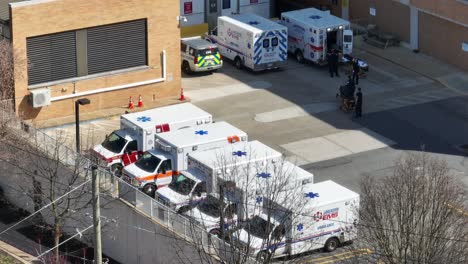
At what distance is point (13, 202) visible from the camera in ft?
151

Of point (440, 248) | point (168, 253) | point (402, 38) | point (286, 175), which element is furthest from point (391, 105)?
point (440, 248)

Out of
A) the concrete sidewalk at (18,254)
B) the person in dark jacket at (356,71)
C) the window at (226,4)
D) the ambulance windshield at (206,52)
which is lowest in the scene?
the concrete sidewalk at (18,254)

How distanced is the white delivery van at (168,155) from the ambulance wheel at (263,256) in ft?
28.6

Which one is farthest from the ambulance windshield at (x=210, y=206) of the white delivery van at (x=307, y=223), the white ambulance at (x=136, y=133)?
the white ambulance at (x=136, y=133)

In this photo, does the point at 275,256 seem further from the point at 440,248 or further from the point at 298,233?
the point at 440,248

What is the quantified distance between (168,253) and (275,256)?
348 centimetres

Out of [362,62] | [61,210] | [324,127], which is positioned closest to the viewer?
[61,210]

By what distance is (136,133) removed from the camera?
4684 centimetres

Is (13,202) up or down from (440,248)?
down

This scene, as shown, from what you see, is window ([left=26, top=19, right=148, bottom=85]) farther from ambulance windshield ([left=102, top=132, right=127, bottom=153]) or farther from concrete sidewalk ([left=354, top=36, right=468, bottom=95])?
concrete sidewalk ([left=354, top=36, right=468, bottom=95])

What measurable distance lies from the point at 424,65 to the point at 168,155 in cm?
1857

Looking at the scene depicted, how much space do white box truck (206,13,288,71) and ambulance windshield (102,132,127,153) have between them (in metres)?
12.8

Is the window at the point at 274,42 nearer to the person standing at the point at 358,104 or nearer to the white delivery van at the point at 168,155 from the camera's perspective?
the person standing at the point at 358,104

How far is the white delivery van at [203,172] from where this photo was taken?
4184 cm
